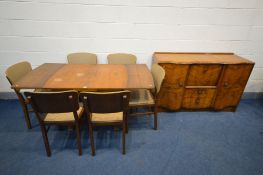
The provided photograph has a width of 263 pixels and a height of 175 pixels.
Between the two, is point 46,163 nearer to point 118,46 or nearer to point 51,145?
point 51,145

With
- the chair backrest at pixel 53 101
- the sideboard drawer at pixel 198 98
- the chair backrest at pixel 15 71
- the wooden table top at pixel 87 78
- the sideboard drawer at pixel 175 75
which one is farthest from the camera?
the sideboard drawer at pixel 198 98

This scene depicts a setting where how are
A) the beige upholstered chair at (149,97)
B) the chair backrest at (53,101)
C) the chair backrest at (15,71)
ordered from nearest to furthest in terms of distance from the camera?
the chair backrest at (53,101) → the chair backrest at (15,71) → the beige upholstered chair at (149,97)

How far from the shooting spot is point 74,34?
2348 millimetres

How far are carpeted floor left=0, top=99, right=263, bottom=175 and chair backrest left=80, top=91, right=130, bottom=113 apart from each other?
635 millimetres

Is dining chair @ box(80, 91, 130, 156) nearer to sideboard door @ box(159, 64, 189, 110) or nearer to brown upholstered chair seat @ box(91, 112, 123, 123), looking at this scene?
brown upholstered chair seat @ box(91, 112, 123, 123)

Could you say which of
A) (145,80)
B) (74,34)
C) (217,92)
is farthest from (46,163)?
(217,92)

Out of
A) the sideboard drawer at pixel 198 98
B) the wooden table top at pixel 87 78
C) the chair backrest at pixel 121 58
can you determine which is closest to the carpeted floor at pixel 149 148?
the sideboard drawer at pixel 198 98

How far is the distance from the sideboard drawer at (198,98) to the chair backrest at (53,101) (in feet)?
5.16

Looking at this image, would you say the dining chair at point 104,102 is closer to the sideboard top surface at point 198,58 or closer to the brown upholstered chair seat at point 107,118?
the brown upholstered chair seat at point 107,118

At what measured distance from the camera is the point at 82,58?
2.38 metres

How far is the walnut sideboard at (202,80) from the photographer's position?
216cm

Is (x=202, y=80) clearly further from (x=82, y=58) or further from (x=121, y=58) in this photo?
(x=82, y=58)

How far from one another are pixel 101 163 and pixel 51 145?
65cm

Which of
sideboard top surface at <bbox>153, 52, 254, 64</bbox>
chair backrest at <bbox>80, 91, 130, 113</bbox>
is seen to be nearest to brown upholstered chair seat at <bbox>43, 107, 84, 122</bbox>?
chair backrest at <bbox>80, 91, 130, 113</bbox>
